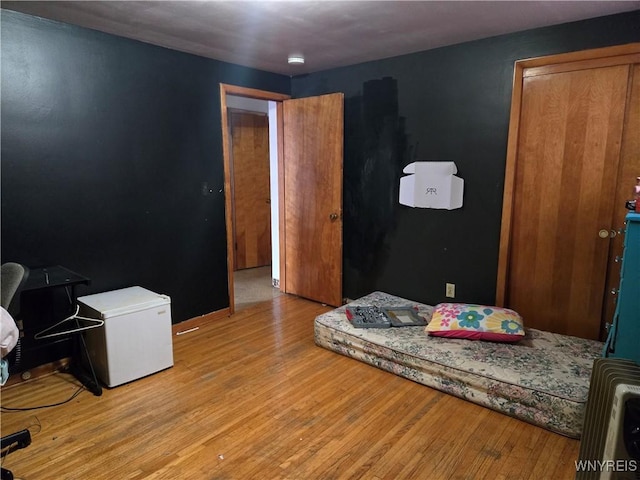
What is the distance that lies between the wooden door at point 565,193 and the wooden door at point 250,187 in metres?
3.32

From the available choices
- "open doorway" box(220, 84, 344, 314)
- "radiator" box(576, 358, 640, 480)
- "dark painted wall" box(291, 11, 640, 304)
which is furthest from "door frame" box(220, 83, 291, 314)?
"radiator" box(576, 358, 640, 480)

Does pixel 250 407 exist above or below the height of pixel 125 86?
below

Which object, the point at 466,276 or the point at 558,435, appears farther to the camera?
the point at 466,276

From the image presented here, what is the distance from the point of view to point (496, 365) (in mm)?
2406

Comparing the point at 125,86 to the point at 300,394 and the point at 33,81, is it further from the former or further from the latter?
the point at 300,394

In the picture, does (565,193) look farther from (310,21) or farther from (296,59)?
(296,59)

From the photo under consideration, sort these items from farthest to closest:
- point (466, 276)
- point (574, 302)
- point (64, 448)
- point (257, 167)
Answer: point (257, 167)
point (466, 276)
point (574, 302)
point (64, 448)

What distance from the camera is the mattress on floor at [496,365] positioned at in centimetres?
213

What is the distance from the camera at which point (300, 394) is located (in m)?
2.50

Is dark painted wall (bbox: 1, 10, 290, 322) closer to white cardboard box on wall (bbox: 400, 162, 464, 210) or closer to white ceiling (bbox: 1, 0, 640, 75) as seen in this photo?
white ceiling (bbox: 1, 0, 640, 75)

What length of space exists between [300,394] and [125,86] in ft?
8.01

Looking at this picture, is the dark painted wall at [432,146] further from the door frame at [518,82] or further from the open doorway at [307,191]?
the open doorway at [307,191]

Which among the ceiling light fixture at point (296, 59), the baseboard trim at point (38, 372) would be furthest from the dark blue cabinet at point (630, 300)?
the baseboard trim at point (38, 372)

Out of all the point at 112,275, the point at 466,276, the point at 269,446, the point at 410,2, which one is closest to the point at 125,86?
the point at 112,275
